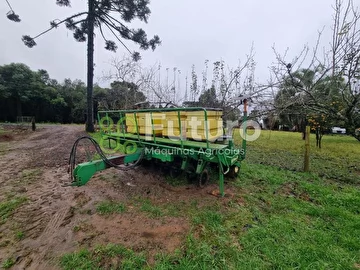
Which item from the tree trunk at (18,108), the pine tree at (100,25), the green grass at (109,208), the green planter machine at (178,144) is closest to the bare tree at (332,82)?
the green planter machine at (178,144)

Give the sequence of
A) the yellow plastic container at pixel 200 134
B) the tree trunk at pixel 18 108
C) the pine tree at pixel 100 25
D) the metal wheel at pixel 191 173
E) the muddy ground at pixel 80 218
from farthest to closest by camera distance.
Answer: the tree trunk at pixel 18 108 → the pine tree at pixel 100 25 → the metal wheel at pixel 191 173 → the yellow plastic container at pixel 200 134 → the muddy ground at pixel 80 218

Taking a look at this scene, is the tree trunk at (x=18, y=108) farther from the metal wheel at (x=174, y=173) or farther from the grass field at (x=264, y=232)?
the grass field at (x=264, y=232)

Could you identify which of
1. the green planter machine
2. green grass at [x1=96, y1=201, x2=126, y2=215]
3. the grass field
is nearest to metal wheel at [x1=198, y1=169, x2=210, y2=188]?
the green planter machine

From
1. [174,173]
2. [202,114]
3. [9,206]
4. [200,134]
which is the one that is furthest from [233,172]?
[9,206]

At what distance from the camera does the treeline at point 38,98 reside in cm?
2061

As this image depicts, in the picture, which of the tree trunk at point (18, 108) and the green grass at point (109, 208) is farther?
the tree trunk at point (18, 108)

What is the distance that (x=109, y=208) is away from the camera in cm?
282

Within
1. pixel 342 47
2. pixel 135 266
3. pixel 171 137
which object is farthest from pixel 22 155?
pixel 342 47

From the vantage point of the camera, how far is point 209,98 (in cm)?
815

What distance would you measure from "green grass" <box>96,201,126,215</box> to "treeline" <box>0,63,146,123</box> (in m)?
14.8

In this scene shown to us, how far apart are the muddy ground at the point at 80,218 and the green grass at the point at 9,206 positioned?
0.04 m

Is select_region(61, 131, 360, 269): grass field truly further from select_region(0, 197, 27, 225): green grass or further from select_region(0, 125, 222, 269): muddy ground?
select_region(0, 197, 27, 225): green grass

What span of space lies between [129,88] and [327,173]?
43.8 ft

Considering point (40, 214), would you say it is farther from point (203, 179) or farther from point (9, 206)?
point (203, 179)
